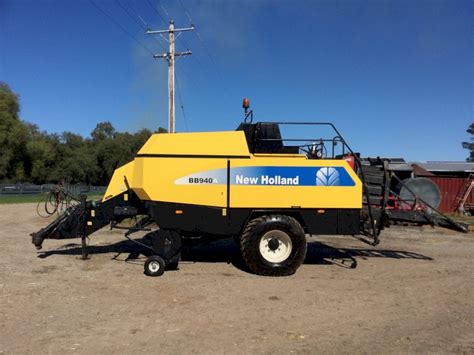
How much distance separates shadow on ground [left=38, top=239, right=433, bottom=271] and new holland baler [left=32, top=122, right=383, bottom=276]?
1.13 metres

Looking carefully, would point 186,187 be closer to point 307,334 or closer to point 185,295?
point 185,295

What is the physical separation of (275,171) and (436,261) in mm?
4534

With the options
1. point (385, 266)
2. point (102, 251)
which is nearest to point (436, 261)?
point (385, 266)

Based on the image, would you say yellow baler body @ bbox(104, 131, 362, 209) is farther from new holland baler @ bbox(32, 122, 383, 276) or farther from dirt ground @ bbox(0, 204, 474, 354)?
dirt ground @ bbox(0, 204, 474, 354)

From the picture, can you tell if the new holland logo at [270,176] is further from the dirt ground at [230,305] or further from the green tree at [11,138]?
the green tree at [11,138]

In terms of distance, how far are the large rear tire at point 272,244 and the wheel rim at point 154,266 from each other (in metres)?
1.54

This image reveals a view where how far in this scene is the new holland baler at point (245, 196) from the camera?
7.84 m

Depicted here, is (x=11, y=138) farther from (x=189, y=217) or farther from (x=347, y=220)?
(x=347, y=220)

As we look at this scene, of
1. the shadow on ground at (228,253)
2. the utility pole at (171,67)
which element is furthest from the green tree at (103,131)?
the shadow on ground at (228,253)

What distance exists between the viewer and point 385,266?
29.0ft

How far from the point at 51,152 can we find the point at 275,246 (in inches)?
2176

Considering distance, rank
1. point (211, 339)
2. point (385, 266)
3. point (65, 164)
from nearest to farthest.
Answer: point (211, 339) < point (385, 266) < point (65, 164)

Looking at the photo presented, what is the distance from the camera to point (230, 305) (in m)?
6.07

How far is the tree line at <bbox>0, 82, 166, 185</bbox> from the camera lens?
4638 cm
